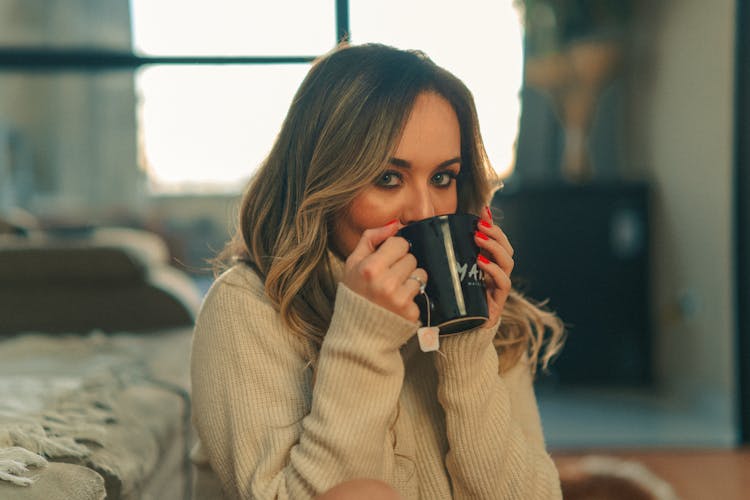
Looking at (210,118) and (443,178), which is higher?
(210,118)

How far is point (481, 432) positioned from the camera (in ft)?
2.62

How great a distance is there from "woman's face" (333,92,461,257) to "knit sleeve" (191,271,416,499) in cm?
13

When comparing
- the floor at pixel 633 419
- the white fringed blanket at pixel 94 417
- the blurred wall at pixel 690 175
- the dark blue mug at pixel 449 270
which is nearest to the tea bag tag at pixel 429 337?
the dark blue mug at pixel 449 270

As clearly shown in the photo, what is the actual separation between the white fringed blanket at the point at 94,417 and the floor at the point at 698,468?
933 millimetres

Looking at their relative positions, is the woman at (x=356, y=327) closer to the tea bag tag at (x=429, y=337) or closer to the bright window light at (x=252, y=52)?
the tea bag tag at (x=429, y=337)

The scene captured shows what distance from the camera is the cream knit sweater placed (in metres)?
0.71

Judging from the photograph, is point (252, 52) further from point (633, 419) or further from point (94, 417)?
point (633, 419)

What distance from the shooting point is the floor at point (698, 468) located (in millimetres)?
1814

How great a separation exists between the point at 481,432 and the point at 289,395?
0.67ft

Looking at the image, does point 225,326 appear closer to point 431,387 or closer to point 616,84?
point 431,387

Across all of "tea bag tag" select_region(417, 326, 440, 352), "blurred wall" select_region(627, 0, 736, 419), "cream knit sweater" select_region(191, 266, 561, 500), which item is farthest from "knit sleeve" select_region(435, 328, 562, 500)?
"blurred wall" select_region(627, 0, 736, 419)

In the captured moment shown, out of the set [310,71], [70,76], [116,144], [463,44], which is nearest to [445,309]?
[310,71]

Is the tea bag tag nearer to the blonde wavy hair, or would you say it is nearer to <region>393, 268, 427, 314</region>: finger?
<region>393, 268, 427, 314</region>: finger

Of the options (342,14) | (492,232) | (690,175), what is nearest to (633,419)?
(690,175)
